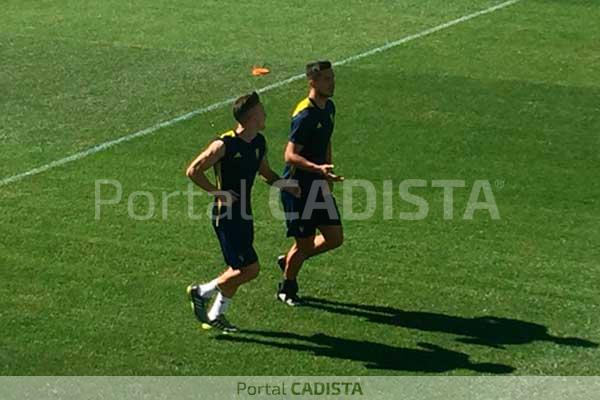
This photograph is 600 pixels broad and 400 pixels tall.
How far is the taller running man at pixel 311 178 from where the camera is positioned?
10469 mm

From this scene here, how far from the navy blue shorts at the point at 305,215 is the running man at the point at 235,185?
18.6 inches

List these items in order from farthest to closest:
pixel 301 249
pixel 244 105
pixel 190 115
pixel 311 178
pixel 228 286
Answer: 1. pixel 190 115
2. pixel 301 249
3. pixel 311 178
4. pixel 228 286
5. pixel 244 105

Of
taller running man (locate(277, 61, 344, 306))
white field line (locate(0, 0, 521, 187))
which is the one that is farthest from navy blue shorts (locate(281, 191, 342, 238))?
white field line (locate(0, 0, 521, 187))

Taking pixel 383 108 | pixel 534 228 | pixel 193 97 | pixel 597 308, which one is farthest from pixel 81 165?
pixel 597 308

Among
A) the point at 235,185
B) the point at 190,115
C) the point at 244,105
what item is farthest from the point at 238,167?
the point at 190,115

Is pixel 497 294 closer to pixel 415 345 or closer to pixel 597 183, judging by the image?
pixel 415 345

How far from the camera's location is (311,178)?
10.7m

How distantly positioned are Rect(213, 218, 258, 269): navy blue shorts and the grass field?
2.19ft

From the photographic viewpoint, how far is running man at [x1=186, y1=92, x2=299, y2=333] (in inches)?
391

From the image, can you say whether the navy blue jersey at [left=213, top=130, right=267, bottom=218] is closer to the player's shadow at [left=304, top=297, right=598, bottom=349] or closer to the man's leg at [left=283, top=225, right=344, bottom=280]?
the man's leg at [left=283, top=225, right=344, bottom=280]

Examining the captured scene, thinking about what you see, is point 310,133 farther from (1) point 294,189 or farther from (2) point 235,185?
(2) point 235,185

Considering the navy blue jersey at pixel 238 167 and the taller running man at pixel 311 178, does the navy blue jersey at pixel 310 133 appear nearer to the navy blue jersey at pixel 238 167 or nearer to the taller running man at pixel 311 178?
the taller running man at pixel 311 178

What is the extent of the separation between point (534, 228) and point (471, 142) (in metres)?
2.70

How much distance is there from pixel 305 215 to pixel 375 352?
140 cm
